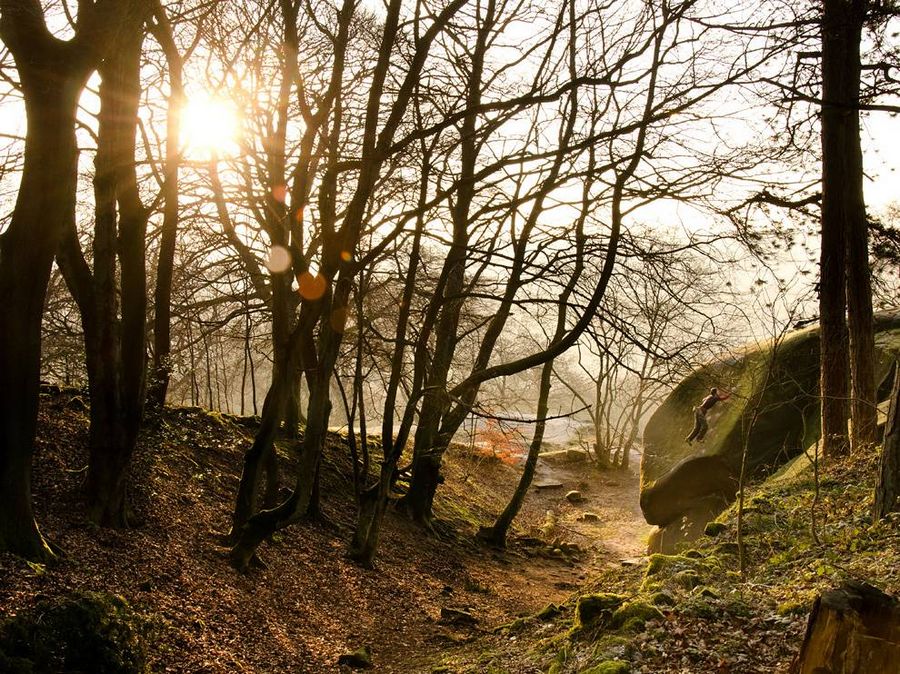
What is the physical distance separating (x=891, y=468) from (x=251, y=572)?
6.32 m

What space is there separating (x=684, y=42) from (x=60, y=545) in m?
7.80

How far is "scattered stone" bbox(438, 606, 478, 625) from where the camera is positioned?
8102 millimetres

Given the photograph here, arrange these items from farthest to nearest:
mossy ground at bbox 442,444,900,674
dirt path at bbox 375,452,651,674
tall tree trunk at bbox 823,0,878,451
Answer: tall tree trunk at bbox 823,0,878,451 → dirt path at bbox 375,452,651,674 → mossy ground at bbox 442,444,900,674

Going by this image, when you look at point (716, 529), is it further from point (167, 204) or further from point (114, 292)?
point (167, 204)

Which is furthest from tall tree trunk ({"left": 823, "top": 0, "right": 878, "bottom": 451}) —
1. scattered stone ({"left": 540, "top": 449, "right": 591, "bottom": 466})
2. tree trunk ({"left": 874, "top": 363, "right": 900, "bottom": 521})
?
scattered stone ({"left": 540, "top": 449, "right": 591, "bottom": 466})

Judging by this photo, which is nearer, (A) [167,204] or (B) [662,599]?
(B) [662,599]

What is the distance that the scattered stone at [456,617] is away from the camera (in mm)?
8102

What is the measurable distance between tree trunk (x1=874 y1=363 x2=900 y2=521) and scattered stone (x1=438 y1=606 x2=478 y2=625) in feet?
14.5

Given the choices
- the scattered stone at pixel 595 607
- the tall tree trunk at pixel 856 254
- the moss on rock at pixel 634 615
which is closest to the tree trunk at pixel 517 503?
the tall tree trunk at pixel 856 254

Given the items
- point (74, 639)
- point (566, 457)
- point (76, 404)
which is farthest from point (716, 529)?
point (566, 457)

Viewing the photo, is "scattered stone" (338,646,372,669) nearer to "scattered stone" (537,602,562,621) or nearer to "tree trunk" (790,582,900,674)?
"scattered stone" (537,602,562,621)

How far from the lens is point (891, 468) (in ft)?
20.1

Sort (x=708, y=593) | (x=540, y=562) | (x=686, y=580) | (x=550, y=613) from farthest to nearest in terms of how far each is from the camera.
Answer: (x=540, y=562)
(x=550, y=613)
(x=686, y=580)
(x=708, y=593)

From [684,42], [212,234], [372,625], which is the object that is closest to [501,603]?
[372,625]
